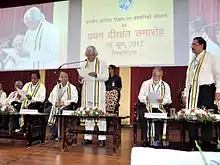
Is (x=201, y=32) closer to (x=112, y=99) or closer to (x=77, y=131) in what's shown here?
(x=112, y=99)

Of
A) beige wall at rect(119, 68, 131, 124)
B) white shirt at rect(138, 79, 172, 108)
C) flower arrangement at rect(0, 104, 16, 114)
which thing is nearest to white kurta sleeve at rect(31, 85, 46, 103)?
flower arrangement at rect(0, 104, 16, 114)

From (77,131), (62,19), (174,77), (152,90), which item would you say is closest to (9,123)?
(77,131)

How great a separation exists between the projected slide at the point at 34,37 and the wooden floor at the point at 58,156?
1.79m

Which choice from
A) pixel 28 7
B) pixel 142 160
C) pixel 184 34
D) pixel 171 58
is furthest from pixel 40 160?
pixel 28 7

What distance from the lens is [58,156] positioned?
3160mm

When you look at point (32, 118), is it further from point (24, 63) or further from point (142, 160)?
point (142, 160)

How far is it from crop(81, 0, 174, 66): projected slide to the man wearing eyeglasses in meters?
1.36

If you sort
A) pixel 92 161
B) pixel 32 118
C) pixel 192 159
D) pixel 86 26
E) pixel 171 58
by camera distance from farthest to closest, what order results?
pixel 86 26 < pixel 171 58 < pixel 32 118 < pixel 92 161 < pixel 192 159

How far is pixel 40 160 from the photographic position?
2.91 m

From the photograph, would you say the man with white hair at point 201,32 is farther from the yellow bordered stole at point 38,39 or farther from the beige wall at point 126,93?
the beige wall at point 126,93

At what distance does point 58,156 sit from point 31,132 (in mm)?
944

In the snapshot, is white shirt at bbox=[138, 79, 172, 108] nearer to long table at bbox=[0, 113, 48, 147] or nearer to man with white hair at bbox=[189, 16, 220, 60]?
man with white hair at bbox=[189, 16, 220, 60]

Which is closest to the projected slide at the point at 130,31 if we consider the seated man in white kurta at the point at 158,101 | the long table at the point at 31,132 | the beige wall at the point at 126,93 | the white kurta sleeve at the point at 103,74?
the seated man in white kurta at the point at 158,101

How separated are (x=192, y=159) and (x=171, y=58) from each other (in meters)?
3.82
